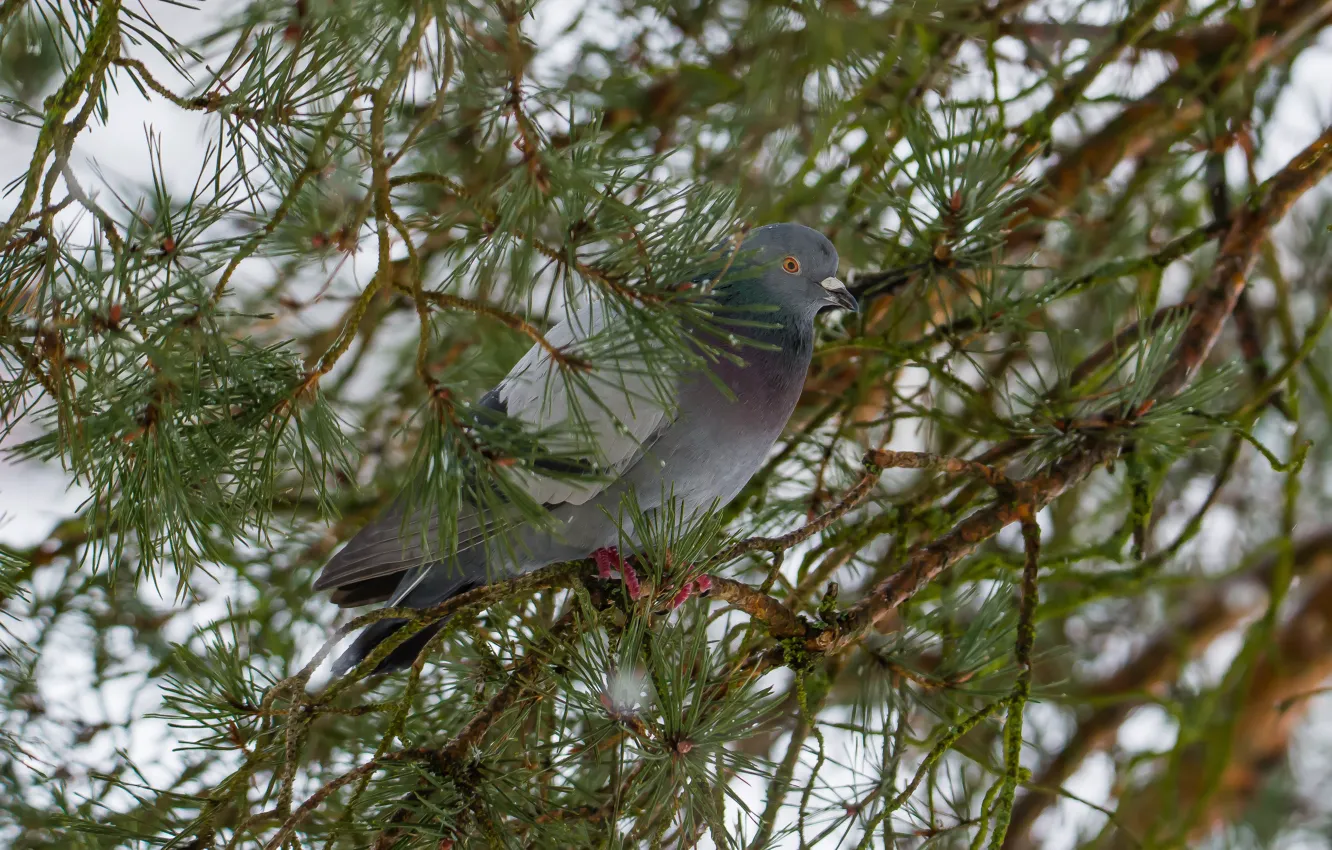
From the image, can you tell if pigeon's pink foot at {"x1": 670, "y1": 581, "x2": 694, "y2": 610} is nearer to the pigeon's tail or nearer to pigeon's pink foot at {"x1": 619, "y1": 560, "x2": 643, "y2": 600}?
pigeon's pink foot at {"x1": 619, "y1": 560, "x2": 643, "y2": 600}

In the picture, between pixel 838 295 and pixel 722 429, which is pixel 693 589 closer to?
pixel 722 429

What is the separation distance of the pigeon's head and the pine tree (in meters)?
0.11

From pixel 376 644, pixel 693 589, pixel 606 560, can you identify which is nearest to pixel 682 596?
pixel 693 589

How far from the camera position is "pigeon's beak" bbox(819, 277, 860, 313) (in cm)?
149

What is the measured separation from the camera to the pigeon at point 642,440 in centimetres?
128

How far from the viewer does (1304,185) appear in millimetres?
1493

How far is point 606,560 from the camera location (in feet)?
4.53

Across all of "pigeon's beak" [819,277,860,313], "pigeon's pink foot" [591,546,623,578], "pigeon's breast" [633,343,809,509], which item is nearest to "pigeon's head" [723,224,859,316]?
"pigeon's beak" [819,277,860,313]

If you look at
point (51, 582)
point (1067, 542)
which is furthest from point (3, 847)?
point (1067, 542)

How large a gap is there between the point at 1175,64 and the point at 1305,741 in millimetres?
2457

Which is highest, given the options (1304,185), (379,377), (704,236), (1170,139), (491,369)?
(379,377)

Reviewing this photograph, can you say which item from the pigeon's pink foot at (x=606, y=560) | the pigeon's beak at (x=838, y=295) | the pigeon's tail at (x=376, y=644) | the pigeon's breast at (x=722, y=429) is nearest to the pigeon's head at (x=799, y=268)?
the pigeon's beak at (x=838, y=295)

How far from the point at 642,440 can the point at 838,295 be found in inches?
15.9

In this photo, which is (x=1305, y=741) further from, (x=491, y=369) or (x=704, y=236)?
(x=704, y=236)
